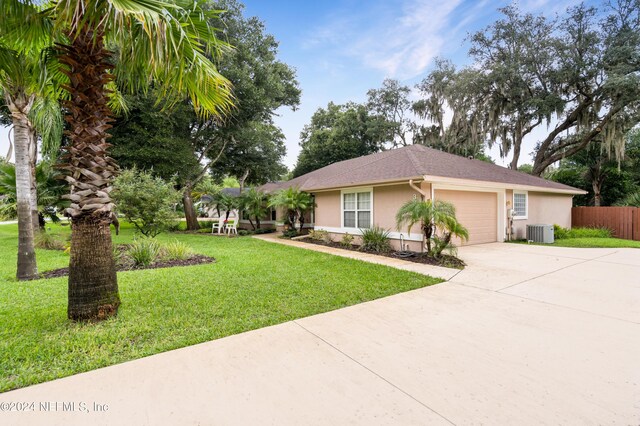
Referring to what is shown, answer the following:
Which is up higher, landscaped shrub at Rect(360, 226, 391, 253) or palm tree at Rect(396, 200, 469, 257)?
palm tree at Rect(396, 200, 469, 257)

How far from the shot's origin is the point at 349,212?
11578 mm

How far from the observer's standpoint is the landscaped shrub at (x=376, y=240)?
9.51m

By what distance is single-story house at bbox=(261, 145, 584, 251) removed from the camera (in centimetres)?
932

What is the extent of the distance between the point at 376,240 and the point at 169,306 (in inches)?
270

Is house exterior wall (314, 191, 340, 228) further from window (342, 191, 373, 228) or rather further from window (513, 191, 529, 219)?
window (513, 191, 529, 219)

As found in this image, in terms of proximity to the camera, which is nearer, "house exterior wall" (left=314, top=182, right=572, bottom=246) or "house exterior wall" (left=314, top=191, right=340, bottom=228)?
"house exterior wall" (left=314, top=182, right=572, bottom=246)

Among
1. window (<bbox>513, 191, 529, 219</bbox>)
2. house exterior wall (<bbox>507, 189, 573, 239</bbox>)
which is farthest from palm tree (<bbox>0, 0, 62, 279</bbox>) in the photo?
window (<bbox>513, 191, 529, 219</bbox>)

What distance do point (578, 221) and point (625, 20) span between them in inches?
408

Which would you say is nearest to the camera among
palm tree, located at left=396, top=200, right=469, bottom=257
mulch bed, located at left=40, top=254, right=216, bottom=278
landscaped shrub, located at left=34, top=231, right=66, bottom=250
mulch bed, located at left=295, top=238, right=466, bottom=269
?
mulch bed, located at left=40, top=254, right=216, bottom=278

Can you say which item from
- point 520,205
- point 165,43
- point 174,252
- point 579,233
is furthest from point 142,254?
point 579,233

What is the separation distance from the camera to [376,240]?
381 inches

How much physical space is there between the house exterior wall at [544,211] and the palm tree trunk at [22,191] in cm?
1508

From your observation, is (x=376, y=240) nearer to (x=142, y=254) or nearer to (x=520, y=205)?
(x=142, y=254)

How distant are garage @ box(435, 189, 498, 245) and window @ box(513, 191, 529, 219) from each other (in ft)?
3.90
